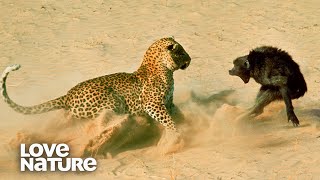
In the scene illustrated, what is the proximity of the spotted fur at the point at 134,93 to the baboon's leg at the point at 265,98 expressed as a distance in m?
1.25

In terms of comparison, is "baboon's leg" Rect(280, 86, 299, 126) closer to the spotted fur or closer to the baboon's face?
the baboon's face

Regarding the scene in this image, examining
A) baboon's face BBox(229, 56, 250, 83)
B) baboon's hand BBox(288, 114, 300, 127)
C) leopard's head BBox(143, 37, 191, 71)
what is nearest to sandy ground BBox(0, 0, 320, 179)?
baboon's hand BBox(288, 114, 300, 127)

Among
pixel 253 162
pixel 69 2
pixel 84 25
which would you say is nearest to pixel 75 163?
pixel 253 162

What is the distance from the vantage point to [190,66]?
1338cm

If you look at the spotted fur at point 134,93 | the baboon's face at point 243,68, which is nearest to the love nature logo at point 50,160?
the spotted fur at point 134,93

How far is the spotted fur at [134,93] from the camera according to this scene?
9.46 m

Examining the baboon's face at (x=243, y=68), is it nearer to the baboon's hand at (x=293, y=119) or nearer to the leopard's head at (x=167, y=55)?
the baboon's hand at (x=293, y=119)

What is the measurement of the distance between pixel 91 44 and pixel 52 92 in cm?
259

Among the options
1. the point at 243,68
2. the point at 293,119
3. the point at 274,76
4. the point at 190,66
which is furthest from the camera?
the point at 190,66

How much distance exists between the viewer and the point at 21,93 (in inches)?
474

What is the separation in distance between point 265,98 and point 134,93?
1887 mm

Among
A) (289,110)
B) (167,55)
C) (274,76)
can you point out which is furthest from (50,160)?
(274,76)

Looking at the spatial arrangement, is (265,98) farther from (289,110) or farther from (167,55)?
(167,55)

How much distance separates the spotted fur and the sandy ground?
35 centimetres
